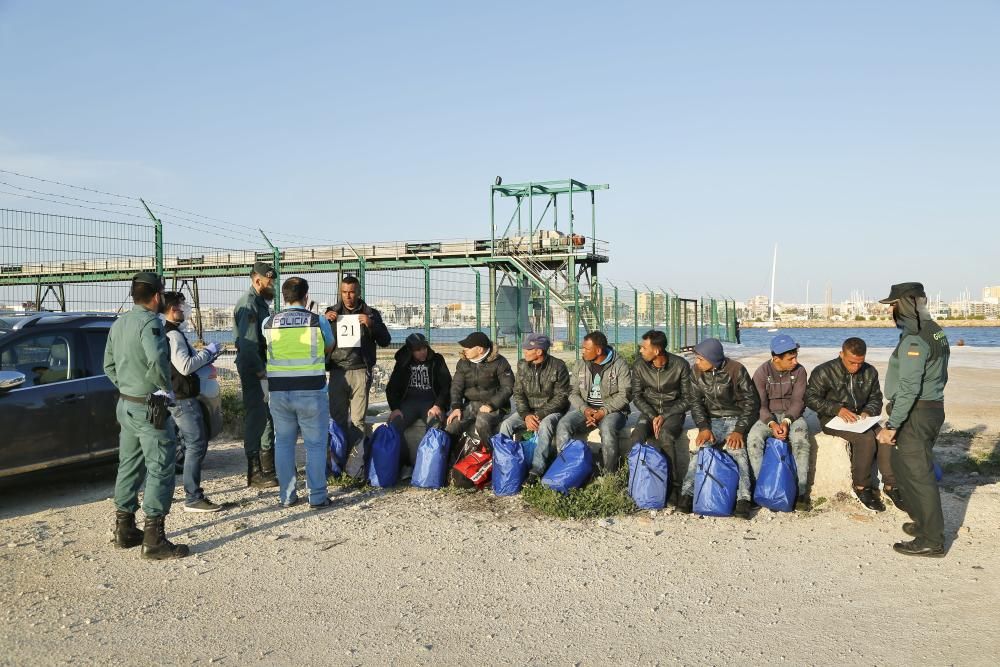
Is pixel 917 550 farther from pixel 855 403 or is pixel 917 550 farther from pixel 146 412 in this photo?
pixel 146 412

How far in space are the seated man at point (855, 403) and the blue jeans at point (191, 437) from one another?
535 centimetres

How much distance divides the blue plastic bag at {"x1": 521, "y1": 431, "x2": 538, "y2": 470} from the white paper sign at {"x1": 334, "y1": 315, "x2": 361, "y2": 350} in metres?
1.96

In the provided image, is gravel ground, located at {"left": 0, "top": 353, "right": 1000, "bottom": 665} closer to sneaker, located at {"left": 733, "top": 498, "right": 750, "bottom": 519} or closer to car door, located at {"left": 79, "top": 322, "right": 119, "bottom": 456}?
sneaker, located at {"left": 733, "top": 498, "right": 750, "bottom": 519}

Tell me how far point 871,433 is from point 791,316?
469 ft

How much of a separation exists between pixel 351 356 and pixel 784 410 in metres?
4.20

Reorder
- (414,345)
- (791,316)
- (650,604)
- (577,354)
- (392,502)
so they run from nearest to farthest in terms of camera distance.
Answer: (650,604) < (392,502) < (414,345) < (577,354) < (791,316)

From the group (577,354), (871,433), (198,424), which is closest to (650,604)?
(871,433)

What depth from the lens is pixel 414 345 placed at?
7.98m

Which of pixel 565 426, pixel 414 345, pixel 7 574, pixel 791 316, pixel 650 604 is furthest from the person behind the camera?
pixel 791 316

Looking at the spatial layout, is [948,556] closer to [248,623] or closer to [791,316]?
[248,623]

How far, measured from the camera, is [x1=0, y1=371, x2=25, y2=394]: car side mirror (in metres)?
5.97

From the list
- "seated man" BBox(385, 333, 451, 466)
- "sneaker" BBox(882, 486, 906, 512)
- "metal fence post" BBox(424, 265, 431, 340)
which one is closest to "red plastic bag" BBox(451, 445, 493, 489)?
"seated man" BBox(385, 333, 451, 466)

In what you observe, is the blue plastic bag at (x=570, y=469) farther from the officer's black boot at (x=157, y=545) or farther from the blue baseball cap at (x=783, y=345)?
the officer's black boot at (x=157, y=545)

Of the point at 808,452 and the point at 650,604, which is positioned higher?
the point at 808,452
